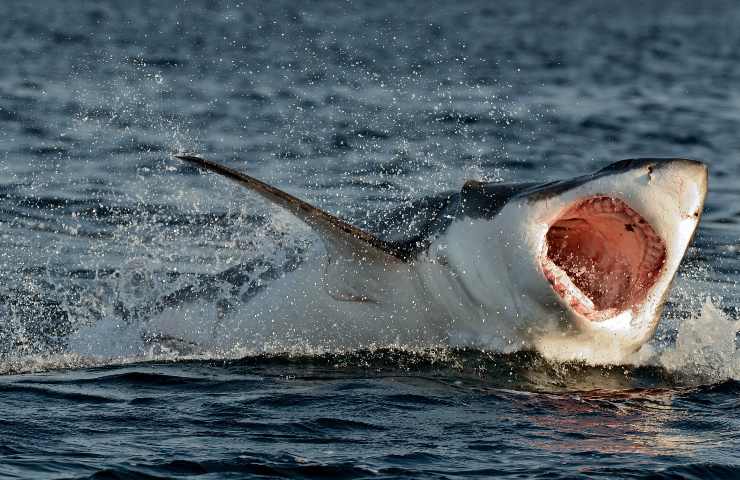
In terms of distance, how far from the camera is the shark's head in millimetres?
6562

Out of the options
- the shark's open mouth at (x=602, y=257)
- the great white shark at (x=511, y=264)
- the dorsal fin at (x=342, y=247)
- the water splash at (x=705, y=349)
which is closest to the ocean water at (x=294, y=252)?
the water splash at (x=705, y=349)

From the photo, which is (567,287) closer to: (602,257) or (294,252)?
(602,257)

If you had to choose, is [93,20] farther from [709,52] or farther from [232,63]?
[709,52]

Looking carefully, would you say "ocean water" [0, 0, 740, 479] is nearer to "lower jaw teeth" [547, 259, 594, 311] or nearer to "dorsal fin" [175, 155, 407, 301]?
"dorsal fin" [175, 155, 407, 301]

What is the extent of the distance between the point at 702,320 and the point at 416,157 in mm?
8969

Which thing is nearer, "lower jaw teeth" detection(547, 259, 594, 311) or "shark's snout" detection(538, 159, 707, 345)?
"shark's snout" detection(538, 159, 707, 345)

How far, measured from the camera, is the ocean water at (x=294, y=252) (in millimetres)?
6328

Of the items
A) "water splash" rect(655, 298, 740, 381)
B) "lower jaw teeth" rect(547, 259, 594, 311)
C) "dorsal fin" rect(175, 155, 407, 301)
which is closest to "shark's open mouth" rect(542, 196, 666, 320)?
"lower jaw teeth" rect(547, 259, 594, 311)

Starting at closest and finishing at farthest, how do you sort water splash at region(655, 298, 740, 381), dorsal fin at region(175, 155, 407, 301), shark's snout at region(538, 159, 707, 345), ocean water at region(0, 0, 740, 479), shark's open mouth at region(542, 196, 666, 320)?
ocean water at region(0, 0, 740, 479) < shark's snout at region(538, 159, 707, 345) < shark's open mouth at region(542, 196, 666, 320) < dorsal fin at region(175, 155, 407, 301) < water splash at region(655, 298, 740, 381)

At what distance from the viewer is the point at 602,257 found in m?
7.03

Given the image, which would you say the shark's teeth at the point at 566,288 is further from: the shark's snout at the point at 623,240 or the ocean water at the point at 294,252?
the ocean water at the point at 294,252

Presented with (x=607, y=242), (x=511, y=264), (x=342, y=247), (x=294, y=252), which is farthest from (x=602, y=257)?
(x=294, y=252)

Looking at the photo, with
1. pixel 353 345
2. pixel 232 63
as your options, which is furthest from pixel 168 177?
pixel 232 63

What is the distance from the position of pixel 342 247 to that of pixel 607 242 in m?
1.46
